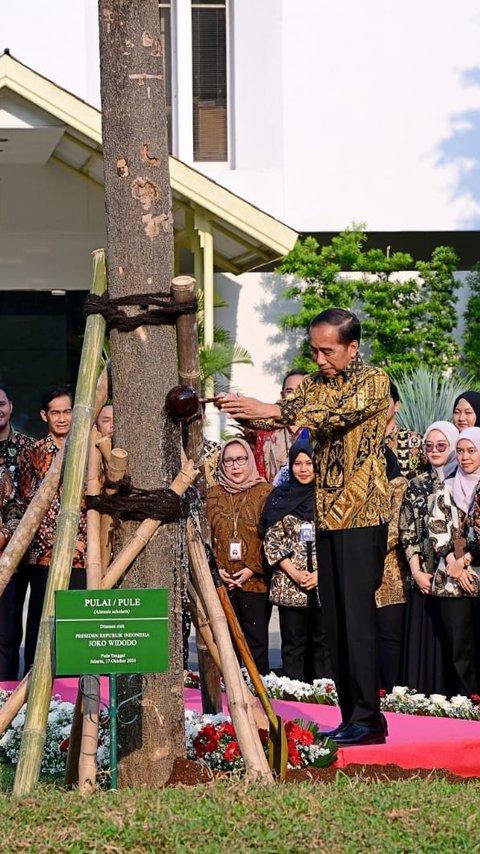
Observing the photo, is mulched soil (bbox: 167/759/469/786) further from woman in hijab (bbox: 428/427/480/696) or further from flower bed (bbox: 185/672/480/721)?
woman in hijab (bbox: 428/427/480/696)

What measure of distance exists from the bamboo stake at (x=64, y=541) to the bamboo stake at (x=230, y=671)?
1.66 ft

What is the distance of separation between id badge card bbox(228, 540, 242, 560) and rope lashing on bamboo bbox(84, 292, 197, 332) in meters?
4.02

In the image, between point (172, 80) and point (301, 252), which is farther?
point (172, 80)

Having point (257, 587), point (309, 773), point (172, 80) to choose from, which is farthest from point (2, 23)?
point (309, 773)

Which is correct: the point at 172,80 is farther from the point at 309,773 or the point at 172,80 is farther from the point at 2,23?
the point at 309,773

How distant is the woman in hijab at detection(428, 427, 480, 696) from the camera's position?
8656 millimetres

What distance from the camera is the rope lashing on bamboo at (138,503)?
554 cm

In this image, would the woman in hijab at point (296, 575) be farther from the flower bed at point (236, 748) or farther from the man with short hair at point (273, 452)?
the flower bed at point (236, 748)

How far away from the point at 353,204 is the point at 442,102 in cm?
196

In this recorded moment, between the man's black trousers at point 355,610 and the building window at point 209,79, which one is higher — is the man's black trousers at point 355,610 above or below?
below

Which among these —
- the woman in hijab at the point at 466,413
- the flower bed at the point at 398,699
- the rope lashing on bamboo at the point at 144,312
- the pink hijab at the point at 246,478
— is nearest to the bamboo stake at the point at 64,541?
the rope lashing on bamboo at the point at 144,312

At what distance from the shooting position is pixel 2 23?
64.0 feet

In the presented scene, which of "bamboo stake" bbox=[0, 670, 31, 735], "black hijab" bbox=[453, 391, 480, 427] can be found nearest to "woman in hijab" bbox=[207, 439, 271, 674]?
"black hijab" bbox=[453, 391, 480, 427]

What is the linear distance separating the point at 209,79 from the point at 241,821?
1730 centimetres
